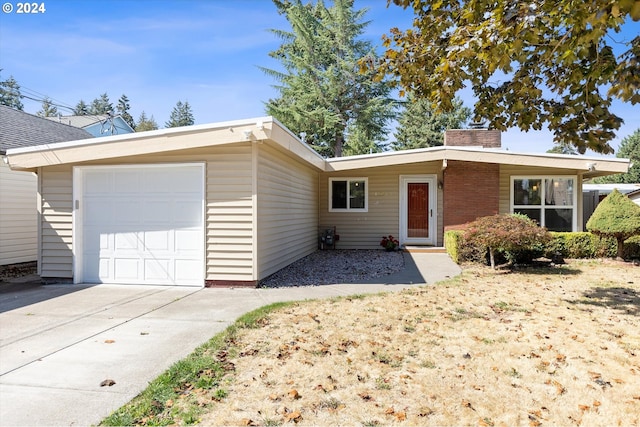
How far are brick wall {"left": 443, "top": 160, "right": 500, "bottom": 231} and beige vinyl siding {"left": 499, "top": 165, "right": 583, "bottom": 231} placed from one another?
16.6 inches

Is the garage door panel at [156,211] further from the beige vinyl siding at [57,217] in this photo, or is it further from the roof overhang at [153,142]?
the beige vinyl siding at [57,217]

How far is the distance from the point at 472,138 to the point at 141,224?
38.3ft

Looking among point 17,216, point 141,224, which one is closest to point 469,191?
point 141,224

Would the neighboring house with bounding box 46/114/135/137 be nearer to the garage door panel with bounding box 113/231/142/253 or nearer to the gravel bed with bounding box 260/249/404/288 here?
the gravel bed with bounding box 260/249/404/288

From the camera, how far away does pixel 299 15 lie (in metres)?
24.5

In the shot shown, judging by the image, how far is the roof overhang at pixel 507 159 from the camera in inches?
428

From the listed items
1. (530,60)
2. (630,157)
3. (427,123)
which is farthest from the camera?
(630,157)

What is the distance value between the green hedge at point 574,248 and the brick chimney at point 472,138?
504 cm

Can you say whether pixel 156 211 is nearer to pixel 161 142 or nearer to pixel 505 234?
pixel 161 142

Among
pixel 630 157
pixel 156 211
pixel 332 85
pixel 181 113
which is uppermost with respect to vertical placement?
pixel 181 113

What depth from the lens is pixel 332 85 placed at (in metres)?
24.0

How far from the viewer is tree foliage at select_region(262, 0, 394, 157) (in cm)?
2392

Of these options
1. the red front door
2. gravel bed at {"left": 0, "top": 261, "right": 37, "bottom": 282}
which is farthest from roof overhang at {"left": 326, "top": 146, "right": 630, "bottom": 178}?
gravel bed at {"left": 0, "top": 261, "right": 37, "bottom": 282}

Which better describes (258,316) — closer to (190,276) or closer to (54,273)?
(190,276)
